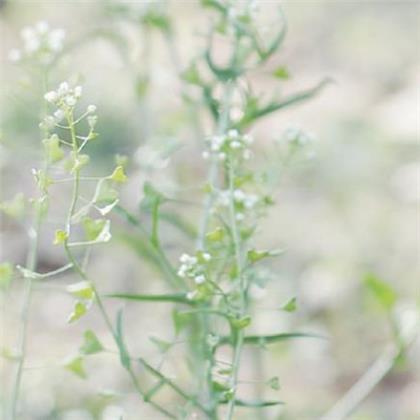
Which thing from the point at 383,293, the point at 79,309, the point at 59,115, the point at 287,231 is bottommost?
the point at 287,231

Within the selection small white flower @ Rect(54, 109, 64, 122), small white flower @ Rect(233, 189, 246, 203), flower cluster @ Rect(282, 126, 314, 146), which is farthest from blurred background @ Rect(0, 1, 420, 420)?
small white flower @ Rect(54, 109, 64, 122)

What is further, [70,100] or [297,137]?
[297,137]

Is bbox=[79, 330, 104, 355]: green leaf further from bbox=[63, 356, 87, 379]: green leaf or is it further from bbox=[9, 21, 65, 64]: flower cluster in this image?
bbox=[9, 21, 65, 64]: flower cluster

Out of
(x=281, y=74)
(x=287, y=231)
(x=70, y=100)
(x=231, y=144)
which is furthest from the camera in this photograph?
(x=287, y=231)

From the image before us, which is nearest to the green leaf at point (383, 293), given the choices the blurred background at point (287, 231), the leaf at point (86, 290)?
the blurred background at point (287, 231)

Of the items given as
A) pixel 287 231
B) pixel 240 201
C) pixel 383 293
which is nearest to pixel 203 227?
pixel 240 201

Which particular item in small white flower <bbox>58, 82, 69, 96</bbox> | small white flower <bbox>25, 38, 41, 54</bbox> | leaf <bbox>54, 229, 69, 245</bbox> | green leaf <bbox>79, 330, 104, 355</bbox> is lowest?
green leaf <bbox>79, 330, 104, 355</bbox>

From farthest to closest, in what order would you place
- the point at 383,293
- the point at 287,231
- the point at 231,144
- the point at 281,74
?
1. the point at 287,231
2. the point at 383,293
3. the point at 281,74
4. the point at 231,144

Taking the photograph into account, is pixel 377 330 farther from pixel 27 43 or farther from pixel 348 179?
pixel 27 43

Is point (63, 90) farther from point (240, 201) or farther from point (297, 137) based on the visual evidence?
point (297, 137)
